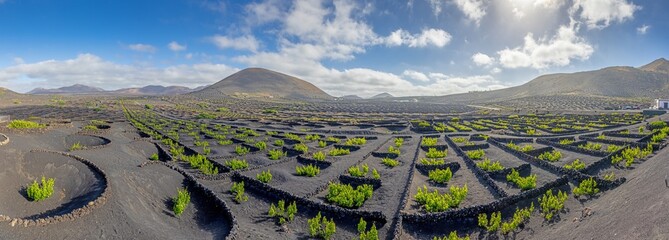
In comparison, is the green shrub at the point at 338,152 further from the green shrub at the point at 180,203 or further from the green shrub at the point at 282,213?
the green shrub at the point at 180,203

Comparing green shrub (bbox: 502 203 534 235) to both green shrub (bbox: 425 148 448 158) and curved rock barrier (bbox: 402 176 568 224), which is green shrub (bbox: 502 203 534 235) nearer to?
curved rock barrier (bbox: 402 176 568 224)

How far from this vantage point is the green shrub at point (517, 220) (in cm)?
1253

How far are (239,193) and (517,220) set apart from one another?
1248 centimetres

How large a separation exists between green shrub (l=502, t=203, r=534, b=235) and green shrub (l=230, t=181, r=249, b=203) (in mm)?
11641

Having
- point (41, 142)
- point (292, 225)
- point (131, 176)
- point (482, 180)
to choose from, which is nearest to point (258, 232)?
point (292, 225)

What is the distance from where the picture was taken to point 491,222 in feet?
42.7

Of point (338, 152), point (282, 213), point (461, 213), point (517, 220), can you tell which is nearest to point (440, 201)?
point (461, 213)

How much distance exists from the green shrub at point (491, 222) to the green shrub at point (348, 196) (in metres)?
5.26

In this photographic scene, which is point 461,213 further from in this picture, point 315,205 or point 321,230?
point 315,205

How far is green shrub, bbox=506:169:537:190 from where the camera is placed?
1672 cm

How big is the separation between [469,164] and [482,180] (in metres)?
4.25

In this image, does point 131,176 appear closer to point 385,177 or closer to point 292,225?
point 292,225

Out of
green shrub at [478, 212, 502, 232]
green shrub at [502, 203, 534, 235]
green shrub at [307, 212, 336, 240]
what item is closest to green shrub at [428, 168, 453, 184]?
green shrub at [502, 203, 534, 235]

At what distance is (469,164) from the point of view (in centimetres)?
2341
